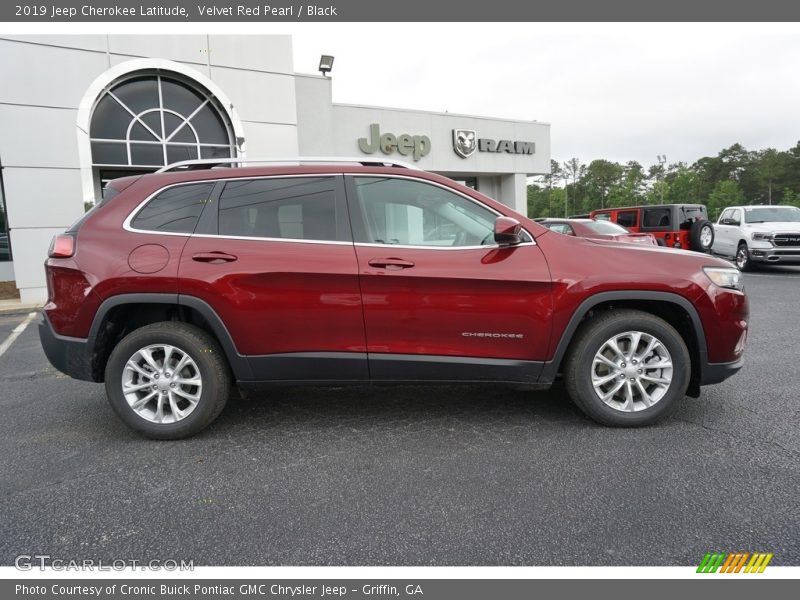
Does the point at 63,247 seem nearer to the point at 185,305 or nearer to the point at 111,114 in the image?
the point at 185,305

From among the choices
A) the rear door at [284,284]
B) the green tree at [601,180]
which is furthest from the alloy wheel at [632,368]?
the green tree at [601,180]

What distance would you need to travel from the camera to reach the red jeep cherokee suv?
330 cm

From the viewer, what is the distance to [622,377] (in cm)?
343

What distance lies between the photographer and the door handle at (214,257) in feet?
10.9

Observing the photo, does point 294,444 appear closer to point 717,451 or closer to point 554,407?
point 554,407

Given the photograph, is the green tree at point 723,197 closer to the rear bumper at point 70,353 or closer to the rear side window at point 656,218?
the rear side window at point 656,218

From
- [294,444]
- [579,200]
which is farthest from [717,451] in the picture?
[579,200]

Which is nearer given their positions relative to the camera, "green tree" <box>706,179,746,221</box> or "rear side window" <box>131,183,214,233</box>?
"rear side window" <box>131,183,214,233</box>

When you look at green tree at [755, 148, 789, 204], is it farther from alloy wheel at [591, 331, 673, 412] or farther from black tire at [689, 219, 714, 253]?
alloy wheel at [591, 331, 673, 412]

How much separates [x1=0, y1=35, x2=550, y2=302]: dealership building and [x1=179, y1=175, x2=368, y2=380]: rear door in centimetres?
753

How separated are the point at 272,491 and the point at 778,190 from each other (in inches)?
3591

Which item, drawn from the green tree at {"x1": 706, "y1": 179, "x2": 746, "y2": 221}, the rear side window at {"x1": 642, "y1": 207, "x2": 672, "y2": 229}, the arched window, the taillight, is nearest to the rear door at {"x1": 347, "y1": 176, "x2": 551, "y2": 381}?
the taillight

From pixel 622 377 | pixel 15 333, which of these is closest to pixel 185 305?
pixel 622 377

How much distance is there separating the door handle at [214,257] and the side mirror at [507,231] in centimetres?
168
